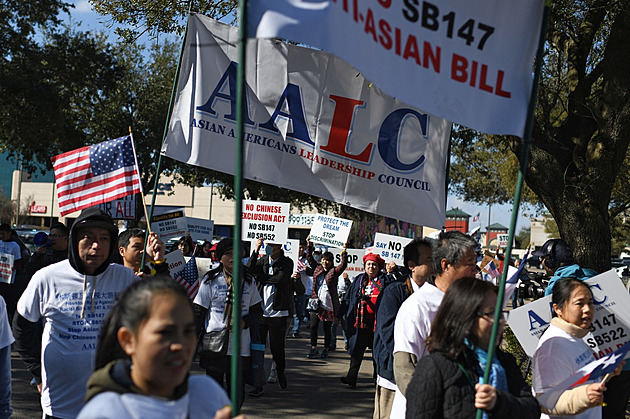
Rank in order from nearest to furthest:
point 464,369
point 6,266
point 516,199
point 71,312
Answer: point 516,199
point 464,369
point 71,312
point 6,266

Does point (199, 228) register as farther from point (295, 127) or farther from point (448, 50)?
point (448, 50)

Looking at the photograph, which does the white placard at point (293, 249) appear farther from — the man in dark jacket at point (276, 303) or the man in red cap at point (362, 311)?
the man in red cap at point (362, 311)

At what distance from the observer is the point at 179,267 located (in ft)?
34.4

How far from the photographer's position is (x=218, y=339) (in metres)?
7.48

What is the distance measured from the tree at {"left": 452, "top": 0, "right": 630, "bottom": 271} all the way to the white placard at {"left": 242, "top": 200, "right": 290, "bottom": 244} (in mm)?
4063

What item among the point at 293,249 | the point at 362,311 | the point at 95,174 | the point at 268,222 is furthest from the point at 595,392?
the point at 293,249

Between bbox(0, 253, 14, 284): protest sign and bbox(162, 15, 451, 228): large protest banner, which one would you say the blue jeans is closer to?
bbox(0, 253, 14, 284): protest sign

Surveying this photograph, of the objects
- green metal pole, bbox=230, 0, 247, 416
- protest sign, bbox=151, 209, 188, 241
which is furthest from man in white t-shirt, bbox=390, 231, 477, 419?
protest sign, bbox=151, 209, 188, 241

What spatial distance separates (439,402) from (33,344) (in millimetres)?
2603

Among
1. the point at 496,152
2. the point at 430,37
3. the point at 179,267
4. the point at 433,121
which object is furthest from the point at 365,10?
the point at 496,152

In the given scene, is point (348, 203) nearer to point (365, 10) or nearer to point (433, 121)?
point (433, 121)

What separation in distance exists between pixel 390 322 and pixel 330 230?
9633 millimetres

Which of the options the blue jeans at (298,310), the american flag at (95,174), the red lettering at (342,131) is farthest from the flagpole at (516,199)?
the blue jeans at (298,310)

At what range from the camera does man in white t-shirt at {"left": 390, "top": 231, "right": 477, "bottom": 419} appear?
418 cm
